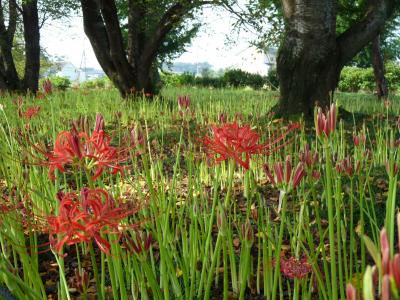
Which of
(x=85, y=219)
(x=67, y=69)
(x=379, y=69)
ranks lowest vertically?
(x=85, y=219)

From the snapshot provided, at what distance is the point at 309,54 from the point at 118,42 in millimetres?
4293

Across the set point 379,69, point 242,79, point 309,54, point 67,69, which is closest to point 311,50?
point 309,54

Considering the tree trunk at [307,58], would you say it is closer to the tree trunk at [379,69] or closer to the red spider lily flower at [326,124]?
the red spider lily flower at [326,124]

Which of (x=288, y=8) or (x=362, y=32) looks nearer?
(x=288, y=8)

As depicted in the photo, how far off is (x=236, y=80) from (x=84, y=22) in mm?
13740

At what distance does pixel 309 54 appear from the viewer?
5.50 m

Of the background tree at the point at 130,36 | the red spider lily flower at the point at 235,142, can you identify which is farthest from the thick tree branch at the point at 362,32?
the red spider lily flower at the point at 235,142

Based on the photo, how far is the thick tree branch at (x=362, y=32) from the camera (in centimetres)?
589

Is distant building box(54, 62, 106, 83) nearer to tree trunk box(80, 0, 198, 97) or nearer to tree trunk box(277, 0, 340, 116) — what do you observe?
tree trunk box(80, 0, 198, 97)

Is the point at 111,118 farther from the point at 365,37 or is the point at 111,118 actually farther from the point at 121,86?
the point at 365,37

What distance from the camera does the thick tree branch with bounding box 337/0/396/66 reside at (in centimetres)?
589

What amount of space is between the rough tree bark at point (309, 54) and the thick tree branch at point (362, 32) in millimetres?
13

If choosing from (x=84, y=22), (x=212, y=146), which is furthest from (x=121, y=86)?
(x=212, y=146)

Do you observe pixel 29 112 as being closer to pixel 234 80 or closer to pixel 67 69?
pixel 234 80
